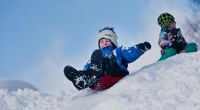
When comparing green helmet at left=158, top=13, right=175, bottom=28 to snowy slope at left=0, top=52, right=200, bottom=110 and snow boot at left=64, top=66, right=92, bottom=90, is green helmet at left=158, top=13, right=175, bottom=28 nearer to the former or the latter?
snowy slope at left=0, top=52, right=200, bottom=110

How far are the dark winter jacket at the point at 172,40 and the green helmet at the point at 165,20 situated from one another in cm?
14

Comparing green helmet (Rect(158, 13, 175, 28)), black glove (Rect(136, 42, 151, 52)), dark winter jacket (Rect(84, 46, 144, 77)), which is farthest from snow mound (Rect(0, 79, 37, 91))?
green helmet (Rect(158, 13, 175, 28))

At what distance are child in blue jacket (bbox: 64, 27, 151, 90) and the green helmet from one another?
7.09 ft

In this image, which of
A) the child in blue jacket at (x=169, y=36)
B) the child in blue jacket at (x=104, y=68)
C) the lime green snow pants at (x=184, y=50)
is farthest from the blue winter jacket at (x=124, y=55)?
the child in blue jacket at (x=169, y=36)

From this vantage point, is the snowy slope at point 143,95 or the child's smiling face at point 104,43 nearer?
the snowy slope at point 143,95

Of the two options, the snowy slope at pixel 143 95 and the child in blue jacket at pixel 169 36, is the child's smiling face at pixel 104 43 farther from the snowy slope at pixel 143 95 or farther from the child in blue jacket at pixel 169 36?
the child in blue jacket at pixel 169 36

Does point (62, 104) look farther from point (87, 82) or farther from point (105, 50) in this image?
point (105, 50)

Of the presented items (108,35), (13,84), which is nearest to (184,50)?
(108,35)

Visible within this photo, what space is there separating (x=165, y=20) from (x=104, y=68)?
2713mm

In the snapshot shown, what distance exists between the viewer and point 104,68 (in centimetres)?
785

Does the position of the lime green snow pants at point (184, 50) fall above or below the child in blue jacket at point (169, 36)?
below

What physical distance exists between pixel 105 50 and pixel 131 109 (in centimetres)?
304

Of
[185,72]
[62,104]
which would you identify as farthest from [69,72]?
[185,72]

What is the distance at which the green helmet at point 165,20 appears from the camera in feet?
32.5
